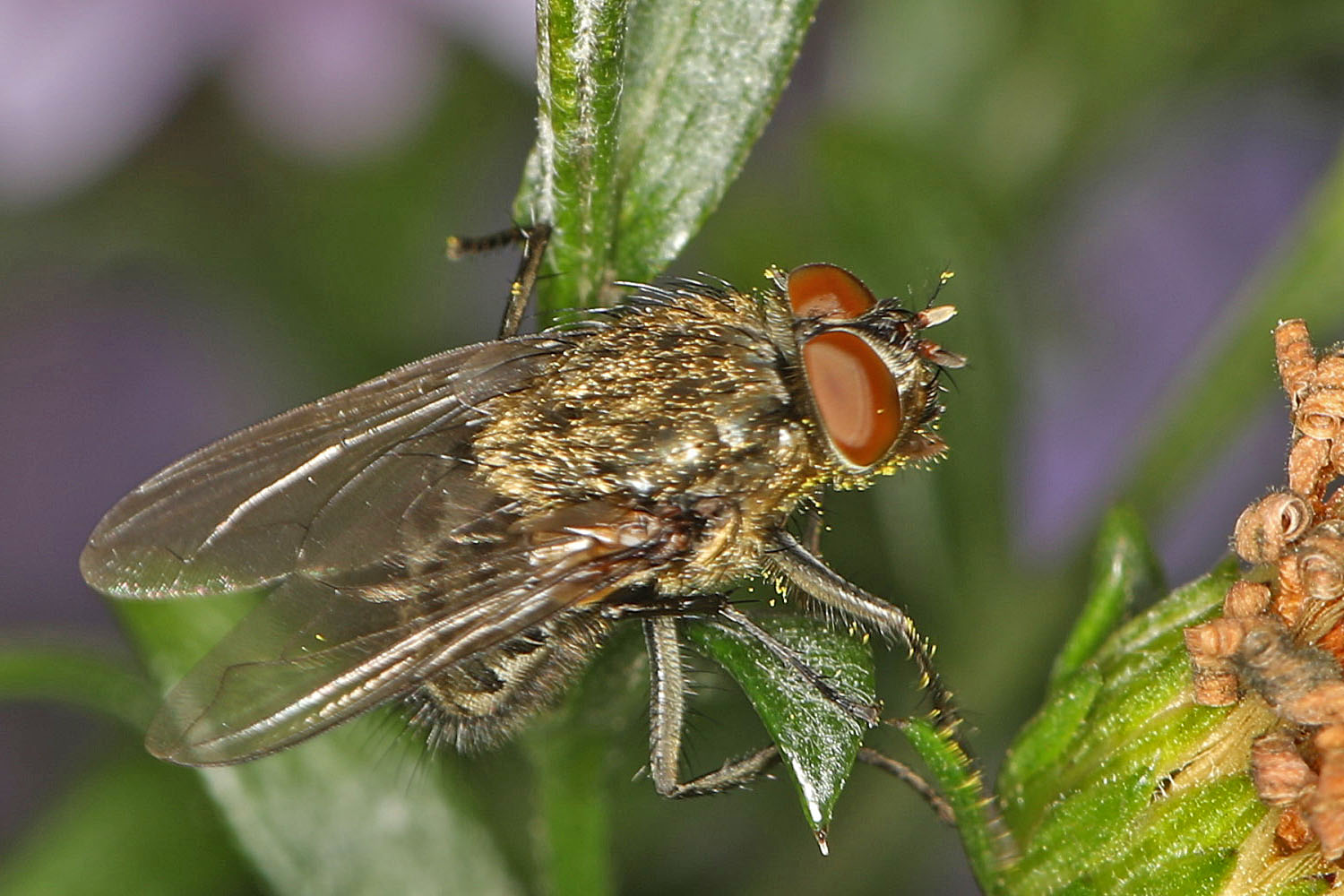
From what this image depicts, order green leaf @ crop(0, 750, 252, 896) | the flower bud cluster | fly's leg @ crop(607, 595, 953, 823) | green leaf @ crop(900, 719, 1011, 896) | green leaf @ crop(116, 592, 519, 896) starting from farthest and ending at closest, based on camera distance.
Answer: green leaf @ crop(0, 750, 252, 896) < green leaf @ crop(116, 592, 519, 896) < fly's leg @ crop(607, 595, 953, 823) < green leaf @ crop(900, 719, 1011, 896) < the flower bud cluster

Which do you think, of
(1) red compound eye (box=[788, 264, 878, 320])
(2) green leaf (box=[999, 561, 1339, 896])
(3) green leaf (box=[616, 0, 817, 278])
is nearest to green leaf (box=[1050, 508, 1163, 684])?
(2) green leaf (box=[999, 561, 1339, 896])

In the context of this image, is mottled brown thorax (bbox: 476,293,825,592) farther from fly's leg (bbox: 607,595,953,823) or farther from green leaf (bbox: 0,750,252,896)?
green leaf (bbox: 0,750,252,896)

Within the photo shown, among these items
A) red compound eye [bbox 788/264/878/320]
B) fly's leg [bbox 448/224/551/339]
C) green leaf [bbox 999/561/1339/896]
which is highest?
fly's leg [bbox 448/224/551/339]

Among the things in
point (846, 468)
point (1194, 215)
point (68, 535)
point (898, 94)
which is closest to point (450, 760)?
point (846, 468)

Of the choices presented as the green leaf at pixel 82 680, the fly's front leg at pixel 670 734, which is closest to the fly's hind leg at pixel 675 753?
the fly's front leg at pixel 670 734

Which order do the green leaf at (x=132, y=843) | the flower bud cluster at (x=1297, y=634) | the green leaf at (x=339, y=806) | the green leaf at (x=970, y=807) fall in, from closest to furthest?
1. the flower bud cluster at (x=1297, y=634)
2. the green leaf at (x=970, y=807)
3. the green leaf at (x=339, y=806)
4. the green leaf at (x=132, y=843)

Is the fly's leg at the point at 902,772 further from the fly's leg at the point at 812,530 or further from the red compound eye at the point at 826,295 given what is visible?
the red compound eye at the point at 826,295
